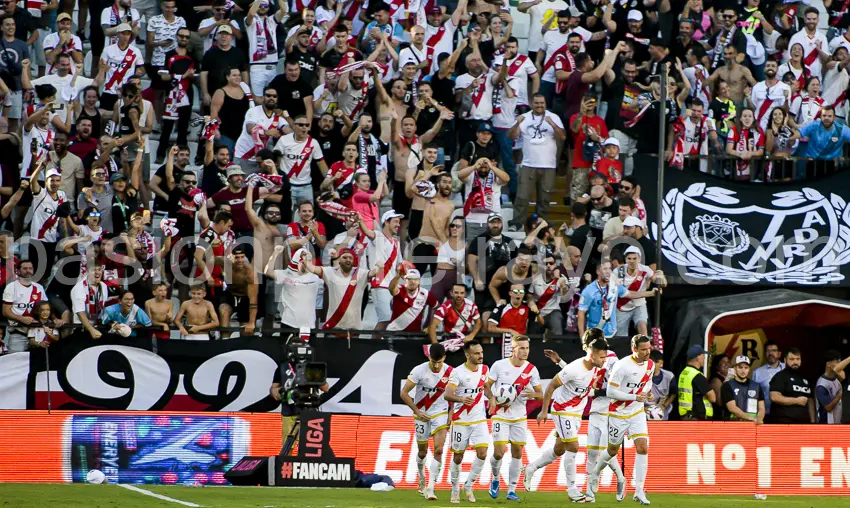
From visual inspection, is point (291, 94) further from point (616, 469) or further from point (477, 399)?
point (616, 469)

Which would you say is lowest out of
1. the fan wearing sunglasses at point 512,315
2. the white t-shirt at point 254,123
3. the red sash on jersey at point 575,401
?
the red sash on jersey at point 575,401

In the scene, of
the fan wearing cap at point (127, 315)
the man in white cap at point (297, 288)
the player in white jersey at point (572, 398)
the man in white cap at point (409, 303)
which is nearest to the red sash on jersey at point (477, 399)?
the player in white jersey at point (572, 398)

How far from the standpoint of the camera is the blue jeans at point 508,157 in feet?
72.8

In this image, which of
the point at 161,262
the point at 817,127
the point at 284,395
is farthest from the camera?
the point at 817,127

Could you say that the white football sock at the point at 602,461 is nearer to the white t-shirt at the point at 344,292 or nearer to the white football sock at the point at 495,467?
the white football sock at the point at 495,467

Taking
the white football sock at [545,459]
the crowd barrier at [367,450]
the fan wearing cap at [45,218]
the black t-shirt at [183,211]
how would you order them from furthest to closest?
the black t-shirt at [183,211] < the fan wearing cap at [45,218] < the crowd barrier at [367,450] < the white football sock at [545,459]

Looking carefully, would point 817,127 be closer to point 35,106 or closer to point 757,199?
point 757,199

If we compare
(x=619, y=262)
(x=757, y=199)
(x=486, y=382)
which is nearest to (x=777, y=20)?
(x=757, y=199)

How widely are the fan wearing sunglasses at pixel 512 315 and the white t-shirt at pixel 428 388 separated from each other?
276 cm

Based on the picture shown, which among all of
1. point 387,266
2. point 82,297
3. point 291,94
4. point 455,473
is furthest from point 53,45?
point 455,473

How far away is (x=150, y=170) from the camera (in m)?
21.4

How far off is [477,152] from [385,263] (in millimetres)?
2799

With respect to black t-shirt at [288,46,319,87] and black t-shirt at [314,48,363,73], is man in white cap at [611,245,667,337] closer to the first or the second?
black t-shirt at [314,48,363,73]

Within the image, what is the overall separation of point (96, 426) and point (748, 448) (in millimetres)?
8997
